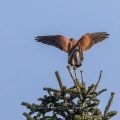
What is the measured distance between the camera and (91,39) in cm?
1151

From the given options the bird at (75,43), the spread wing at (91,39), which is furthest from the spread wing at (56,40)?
the spread wing at (91,39)

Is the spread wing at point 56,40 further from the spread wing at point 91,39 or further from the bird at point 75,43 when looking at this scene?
the spread wing at point 91,39

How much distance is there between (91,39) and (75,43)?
74cm

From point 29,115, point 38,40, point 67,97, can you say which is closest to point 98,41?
point 38,40

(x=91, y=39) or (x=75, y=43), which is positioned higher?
(x=91, y=39)

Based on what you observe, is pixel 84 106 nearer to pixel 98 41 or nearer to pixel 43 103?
pixel 43 103

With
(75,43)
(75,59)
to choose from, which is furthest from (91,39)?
(75,59)

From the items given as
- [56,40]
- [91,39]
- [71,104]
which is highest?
[56,40]

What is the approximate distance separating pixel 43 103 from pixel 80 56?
93.1 inches

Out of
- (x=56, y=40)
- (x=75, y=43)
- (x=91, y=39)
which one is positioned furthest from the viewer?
(x=56, y=40)

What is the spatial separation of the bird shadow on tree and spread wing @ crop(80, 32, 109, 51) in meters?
2.24

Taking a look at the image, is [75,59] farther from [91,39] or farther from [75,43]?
[91,39]

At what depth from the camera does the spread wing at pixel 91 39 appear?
1097 cm

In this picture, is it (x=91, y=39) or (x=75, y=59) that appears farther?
(x=91, y=39)
